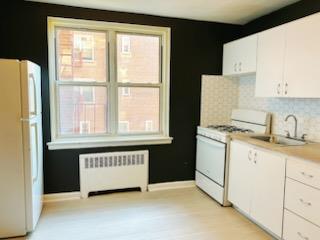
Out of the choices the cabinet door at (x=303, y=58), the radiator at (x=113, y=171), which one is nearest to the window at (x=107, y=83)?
the radiator at (x=113, y=171)

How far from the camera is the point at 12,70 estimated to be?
229 centimetres

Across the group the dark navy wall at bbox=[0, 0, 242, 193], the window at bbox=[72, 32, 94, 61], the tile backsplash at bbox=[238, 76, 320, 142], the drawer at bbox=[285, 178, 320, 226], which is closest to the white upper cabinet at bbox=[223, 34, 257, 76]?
the dark navy wall at bbox=[0, 0, 242, 193]

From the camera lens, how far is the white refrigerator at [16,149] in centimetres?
231

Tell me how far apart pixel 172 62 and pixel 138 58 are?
494 millimetres

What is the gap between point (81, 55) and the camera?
339cm

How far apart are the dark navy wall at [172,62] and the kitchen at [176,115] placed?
0.01 metres

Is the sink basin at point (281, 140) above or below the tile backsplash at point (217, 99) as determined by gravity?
below

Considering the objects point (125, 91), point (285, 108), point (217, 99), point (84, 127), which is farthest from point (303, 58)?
point (84, 127)

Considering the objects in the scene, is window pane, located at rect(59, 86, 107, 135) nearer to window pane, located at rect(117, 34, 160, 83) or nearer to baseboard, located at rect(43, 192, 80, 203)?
window pane, located at rect(117, 34, 160, 83)

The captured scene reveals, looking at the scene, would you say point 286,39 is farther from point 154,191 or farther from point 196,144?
point 154,191

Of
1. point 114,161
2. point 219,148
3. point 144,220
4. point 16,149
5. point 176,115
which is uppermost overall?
point 176,115

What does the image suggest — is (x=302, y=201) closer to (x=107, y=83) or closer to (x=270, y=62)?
(x=270, y=62)

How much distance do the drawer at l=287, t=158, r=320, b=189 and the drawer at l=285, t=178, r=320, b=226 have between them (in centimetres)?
4

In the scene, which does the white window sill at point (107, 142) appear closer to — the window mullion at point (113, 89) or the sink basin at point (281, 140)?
the window mullion at point (113, 89)
